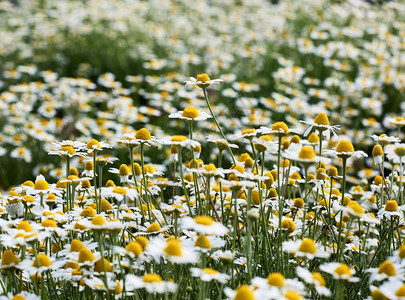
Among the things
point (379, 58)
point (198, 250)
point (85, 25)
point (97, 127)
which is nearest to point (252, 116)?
point (97, 127)

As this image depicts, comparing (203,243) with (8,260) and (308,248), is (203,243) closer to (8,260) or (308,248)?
(308,248)

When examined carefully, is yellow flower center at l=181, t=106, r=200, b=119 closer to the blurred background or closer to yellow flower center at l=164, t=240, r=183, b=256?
yellow flower center at l=164, t=240, r=183, b=256

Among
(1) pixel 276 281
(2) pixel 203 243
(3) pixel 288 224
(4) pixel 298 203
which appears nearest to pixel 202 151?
(4) pixel 298 203

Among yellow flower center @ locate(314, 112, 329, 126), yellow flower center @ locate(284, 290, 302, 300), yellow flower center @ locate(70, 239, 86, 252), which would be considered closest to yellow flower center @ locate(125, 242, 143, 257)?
yellow flower center @ locate(70, 239, 86, 252)

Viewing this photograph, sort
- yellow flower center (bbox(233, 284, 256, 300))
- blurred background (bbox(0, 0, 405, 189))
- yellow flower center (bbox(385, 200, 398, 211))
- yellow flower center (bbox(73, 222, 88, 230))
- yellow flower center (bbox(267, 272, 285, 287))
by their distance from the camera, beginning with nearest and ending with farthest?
yellow flower center (bbox(233, 284, 256, 300)), yellow flower center (bbox(267, 272, 285, 287)), yellow flower center (bbox(73, 222, 88, 230)), yellow flower center (bbox(385, 200, 398, 211)), blurred background (bbox(0, 0, 405, 189))

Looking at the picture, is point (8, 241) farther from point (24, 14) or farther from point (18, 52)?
point (24, 14)

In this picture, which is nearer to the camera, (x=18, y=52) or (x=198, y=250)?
(x=198, y=250)

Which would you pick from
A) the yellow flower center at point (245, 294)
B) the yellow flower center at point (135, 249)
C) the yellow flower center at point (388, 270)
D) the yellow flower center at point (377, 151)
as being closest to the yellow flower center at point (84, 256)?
the yellow flower center at point (135, 249)

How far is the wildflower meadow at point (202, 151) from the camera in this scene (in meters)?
1.52

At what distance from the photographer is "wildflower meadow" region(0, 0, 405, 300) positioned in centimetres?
152

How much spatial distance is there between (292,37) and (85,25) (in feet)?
9.54

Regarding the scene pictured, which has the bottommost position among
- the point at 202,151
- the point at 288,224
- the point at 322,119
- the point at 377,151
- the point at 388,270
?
the point at 202,151

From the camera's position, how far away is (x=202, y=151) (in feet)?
10.7

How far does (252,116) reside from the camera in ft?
14.0
